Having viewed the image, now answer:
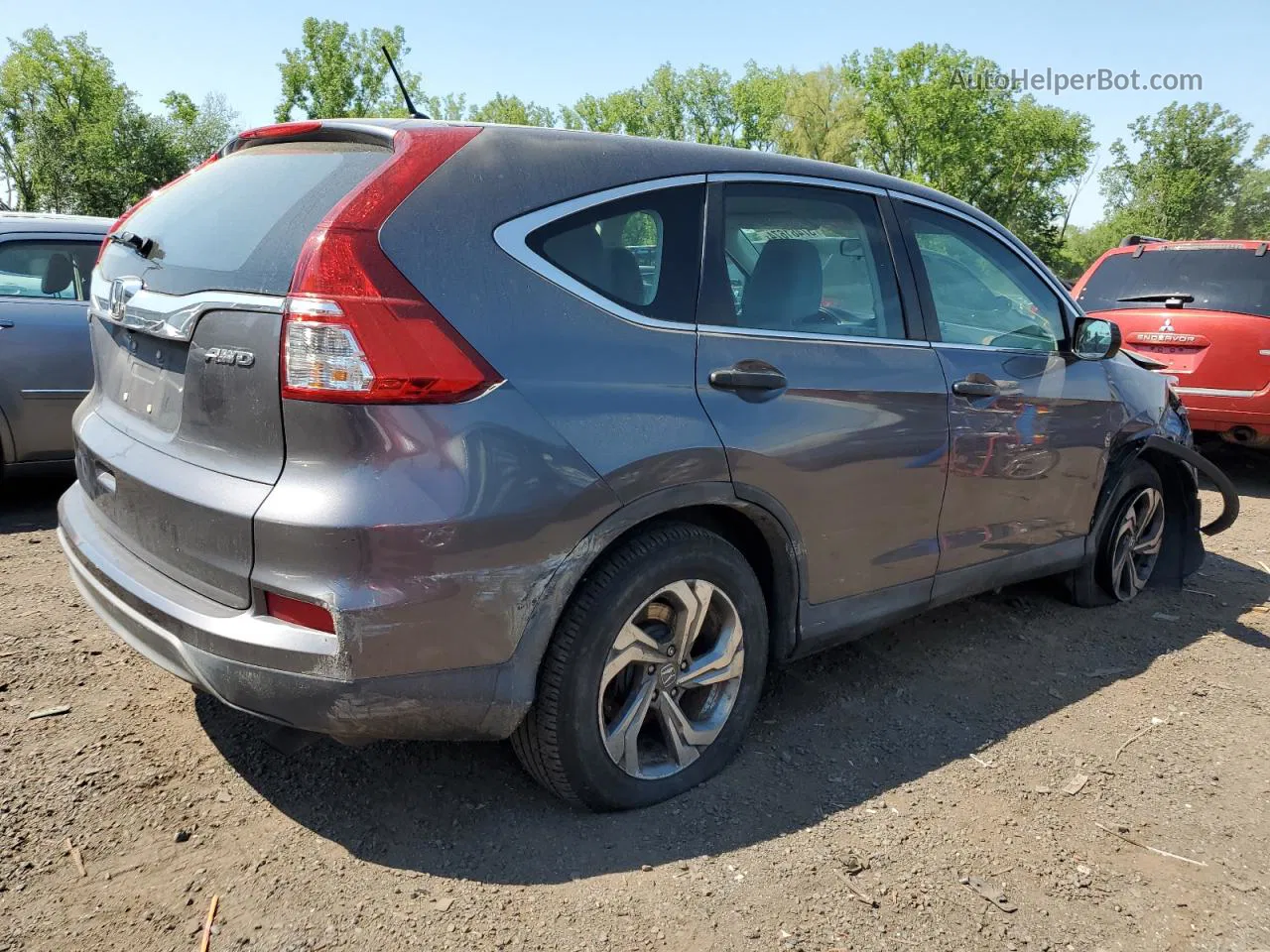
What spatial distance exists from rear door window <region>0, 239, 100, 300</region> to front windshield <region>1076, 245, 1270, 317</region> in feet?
24.7

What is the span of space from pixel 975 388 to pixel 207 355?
100 inches

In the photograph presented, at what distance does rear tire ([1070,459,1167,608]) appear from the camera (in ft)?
14.9

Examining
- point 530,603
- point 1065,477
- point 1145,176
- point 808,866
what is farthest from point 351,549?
point 1145,176

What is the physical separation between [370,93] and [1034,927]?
2324 inches

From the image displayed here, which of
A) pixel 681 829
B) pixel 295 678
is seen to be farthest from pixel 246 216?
pixel 681 829

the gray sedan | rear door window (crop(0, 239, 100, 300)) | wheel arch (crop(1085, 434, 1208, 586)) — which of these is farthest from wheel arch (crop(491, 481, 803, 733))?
rear door window (crop(0, 239, 100, 300))

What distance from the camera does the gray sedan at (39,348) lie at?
5.23 m

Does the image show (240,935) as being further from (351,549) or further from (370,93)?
(370,93)

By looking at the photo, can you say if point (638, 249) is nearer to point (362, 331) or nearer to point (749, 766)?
point (362, 331)

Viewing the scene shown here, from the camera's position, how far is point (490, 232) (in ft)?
7.59

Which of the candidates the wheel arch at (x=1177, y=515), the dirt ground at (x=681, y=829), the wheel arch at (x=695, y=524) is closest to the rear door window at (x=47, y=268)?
the dirt ground at (x=681, y=829)

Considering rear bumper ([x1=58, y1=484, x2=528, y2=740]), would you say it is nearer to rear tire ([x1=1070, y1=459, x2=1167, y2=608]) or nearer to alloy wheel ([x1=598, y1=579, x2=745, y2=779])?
alloy wheel ([x1=598, y1=579, x2=745, y2=779])

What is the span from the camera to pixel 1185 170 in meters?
45.0

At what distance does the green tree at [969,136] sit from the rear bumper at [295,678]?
57.9 m
